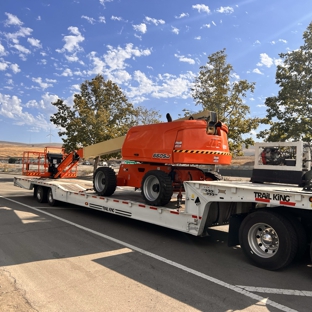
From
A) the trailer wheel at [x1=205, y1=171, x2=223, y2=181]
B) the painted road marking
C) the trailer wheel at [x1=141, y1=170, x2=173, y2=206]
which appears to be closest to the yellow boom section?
the trailer wheel at [x1=205, y1=171, x2=223, y2=181]

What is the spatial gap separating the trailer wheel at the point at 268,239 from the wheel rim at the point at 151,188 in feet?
8.68

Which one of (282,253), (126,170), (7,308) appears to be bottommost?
(7,308)

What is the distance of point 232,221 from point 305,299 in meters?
1.82

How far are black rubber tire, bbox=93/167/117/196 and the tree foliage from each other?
15067 mm

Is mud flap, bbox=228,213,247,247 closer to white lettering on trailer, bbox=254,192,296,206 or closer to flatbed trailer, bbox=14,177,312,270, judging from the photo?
flatbed trailer, bbox=14,177,312,270

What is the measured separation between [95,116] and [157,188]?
19.5m

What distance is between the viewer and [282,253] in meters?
4.66

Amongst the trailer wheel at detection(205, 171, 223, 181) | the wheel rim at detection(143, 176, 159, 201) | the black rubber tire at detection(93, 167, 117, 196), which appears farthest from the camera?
the black rubber tire at detection(93, 167, 117, 196)

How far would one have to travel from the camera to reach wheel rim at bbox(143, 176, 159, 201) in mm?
7436

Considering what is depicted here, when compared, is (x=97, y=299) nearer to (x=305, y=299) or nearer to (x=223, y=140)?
(x=305, y=299)

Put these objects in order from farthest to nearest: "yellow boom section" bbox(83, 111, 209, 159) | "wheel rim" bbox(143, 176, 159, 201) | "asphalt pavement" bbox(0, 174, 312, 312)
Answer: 1. "yellow boom section" bbox(83, 111, 209, 159)
2. "wheel rim" bbox(143, 176, 159, 201)
3. "asphalt pavement" bbox(0, 174, 312, 312)

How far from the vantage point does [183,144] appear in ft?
23.2

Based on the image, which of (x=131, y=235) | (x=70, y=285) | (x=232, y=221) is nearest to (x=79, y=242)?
(x=131, y=235)

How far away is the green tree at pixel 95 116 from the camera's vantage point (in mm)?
24688
